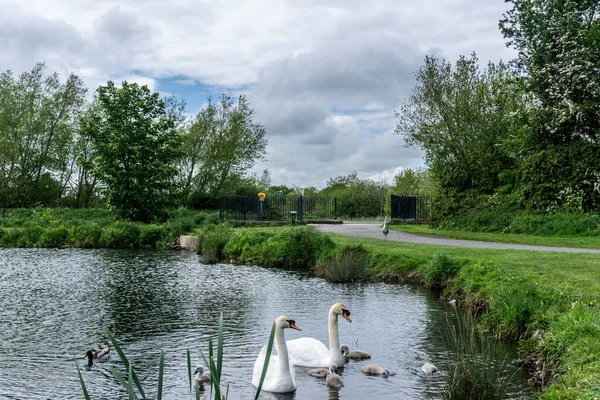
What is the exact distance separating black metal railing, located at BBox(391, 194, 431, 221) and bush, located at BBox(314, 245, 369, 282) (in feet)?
67.2

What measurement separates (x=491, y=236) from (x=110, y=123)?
2772 centimetres

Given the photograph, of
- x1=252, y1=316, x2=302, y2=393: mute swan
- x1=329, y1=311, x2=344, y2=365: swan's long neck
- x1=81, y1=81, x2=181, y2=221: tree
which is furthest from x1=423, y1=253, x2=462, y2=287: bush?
x1=81, y1=81, x2=181, y2=221: tree

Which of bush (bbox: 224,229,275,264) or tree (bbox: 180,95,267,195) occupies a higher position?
tree (bbox: 180,95,267,195)

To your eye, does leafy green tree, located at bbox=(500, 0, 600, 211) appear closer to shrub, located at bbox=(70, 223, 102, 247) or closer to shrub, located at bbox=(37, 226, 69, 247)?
shrub, located at bbox=(70, 223, 102, 247)

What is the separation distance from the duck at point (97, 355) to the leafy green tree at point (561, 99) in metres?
23.1

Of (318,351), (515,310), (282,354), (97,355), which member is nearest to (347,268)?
(515,310)

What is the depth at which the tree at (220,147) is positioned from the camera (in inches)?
2169

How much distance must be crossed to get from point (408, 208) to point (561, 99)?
15048mm

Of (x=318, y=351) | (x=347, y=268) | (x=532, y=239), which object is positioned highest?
(x=532, y=239)

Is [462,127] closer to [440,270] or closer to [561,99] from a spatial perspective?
[561,99]

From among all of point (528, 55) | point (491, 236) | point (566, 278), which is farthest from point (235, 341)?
point (528, 55)

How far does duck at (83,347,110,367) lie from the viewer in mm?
9805

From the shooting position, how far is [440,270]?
16547 mm

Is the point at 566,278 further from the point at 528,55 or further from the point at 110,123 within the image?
the point at 110,123
